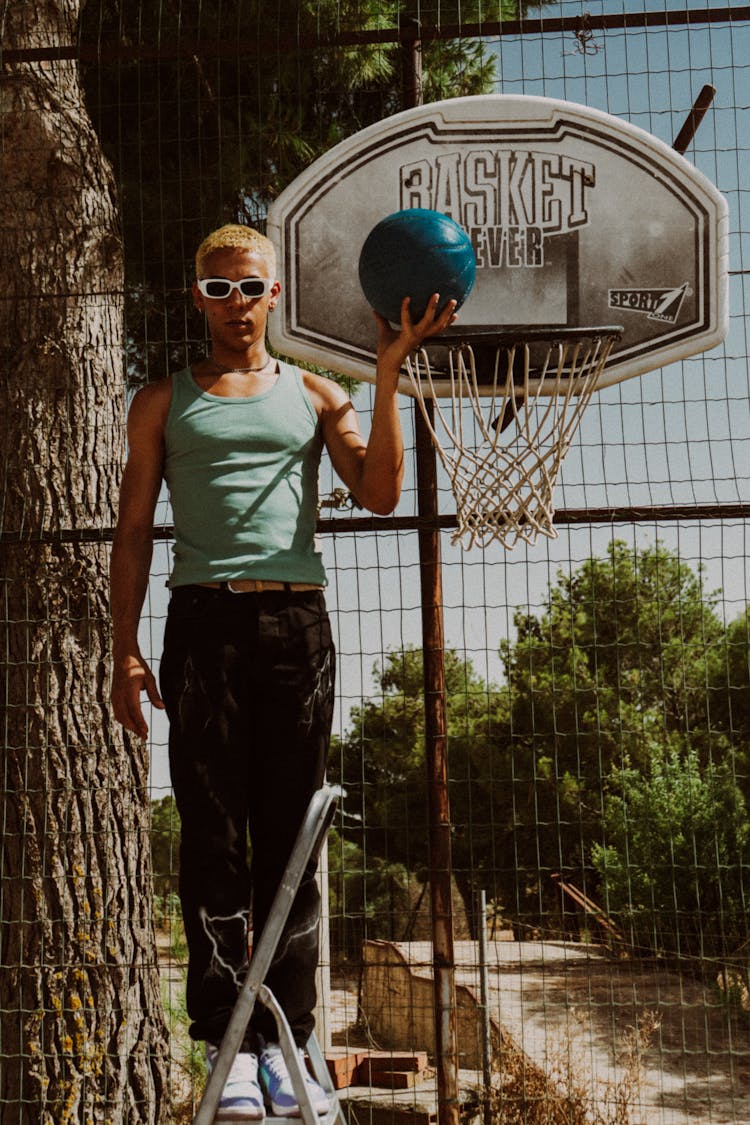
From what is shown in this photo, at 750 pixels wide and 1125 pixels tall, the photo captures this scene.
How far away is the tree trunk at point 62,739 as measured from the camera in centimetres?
453

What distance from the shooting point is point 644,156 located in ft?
13.9

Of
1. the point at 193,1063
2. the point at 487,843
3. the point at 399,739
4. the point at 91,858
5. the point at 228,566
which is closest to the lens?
the point at 228,566

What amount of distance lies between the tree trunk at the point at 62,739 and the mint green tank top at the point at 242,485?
1.42 meters

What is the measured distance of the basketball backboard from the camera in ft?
13.6

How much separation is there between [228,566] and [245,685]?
0.91 feet

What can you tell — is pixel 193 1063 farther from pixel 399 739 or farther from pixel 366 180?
pixel 399 739

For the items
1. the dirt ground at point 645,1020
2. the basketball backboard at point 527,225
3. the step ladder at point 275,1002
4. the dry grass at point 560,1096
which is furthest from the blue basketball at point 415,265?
the dirt ground at point 645,1020

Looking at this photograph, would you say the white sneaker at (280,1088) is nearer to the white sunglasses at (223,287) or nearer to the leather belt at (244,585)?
the leather belt at (244,585)

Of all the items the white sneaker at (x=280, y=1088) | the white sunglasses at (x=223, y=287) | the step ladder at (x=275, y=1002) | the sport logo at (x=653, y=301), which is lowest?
the white sneaker at (x=280, y=1088)

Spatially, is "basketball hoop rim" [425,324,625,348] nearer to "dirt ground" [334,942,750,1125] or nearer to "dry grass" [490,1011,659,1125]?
"dry grass" [490,1011,659,1125]

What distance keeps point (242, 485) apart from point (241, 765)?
0.65m

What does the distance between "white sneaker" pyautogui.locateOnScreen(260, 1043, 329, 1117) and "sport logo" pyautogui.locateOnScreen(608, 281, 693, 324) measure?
2729 mm

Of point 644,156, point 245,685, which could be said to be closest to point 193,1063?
point 245,685

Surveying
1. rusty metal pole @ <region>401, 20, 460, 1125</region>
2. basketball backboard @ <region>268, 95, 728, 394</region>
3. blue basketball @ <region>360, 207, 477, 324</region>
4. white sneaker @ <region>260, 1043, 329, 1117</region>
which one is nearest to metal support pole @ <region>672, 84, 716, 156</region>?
basketball backboard @ <region>268, 95, 728, 394</region>
